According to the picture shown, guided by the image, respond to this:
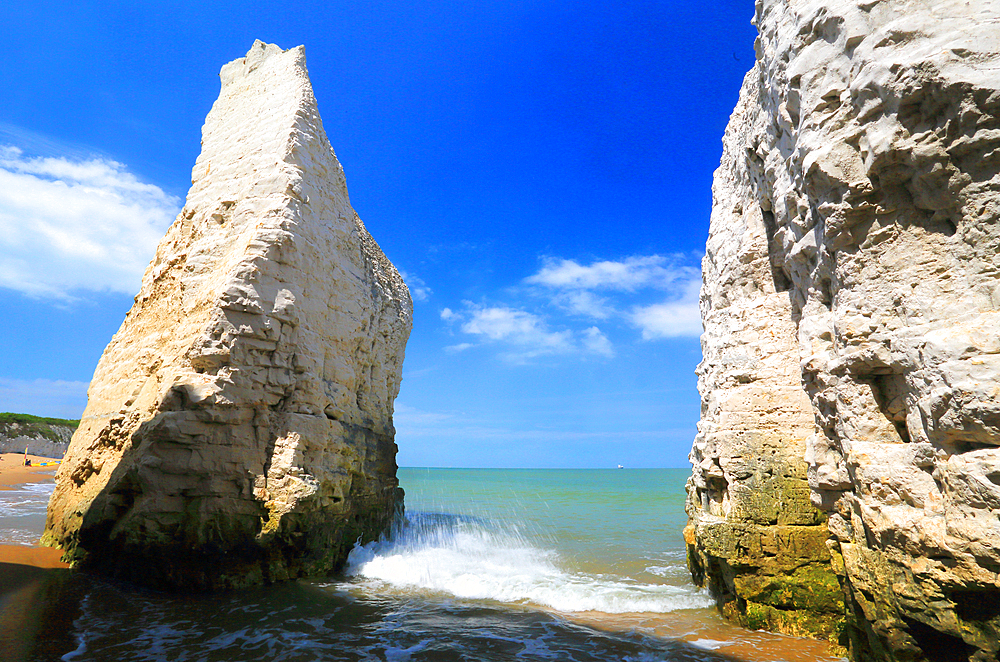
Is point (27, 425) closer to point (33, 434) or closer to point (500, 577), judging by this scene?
point (33, 434)

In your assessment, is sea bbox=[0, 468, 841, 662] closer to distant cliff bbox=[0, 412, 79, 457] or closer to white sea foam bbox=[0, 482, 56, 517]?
white sea foam bbox=[0, 482, 56, 517]

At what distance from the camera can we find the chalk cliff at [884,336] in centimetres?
404

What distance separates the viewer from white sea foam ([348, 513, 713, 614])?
8750 millimetres

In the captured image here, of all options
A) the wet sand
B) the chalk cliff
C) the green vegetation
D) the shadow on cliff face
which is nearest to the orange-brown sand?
the green vegetation

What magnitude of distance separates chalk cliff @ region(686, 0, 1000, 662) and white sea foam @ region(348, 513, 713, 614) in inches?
87.0

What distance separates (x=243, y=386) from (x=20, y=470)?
103 ft

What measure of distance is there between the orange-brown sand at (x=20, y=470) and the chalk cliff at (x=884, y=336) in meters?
30.9

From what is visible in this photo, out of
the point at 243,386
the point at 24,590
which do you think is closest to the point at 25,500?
the point at 24,590

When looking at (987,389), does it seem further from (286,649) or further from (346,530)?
(346,530)

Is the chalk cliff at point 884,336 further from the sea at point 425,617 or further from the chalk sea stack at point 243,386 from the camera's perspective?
the chalk sea stack at point 243,386

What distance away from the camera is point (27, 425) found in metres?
40.6

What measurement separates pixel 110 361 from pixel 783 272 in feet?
44.2

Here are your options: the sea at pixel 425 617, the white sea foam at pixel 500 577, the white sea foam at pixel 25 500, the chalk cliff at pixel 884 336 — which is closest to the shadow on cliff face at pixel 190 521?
the sea at pixel 425 617

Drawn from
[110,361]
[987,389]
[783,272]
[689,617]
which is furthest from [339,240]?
[987,389]
